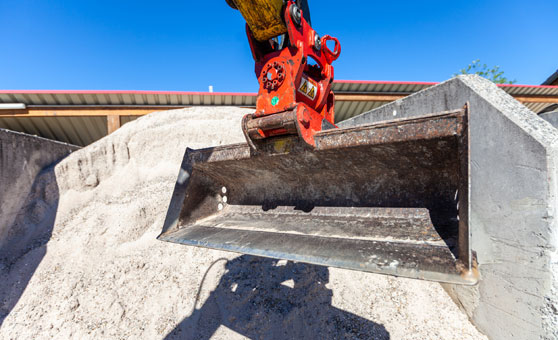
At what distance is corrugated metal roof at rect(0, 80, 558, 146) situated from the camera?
6402mm

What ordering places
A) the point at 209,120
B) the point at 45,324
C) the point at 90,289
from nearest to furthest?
the point at 45,324, the point at 90,289, the point at 209,120

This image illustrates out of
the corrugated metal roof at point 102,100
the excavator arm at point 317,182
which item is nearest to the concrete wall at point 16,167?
the corrugated metal roof at point 102,100

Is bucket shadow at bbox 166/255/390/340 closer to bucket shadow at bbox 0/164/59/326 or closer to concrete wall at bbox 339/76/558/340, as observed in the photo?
concrete wall at bbox 339/76/558/340

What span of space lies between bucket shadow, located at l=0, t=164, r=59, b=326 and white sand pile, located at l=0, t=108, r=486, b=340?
2cm

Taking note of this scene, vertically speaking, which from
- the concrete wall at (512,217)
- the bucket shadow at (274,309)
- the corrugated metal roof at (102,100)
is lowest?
the bucket shadow at (274,309)

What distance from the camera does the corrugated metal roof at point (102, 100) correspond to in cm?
640

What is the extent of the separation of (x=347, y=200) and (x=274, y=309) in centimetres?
173

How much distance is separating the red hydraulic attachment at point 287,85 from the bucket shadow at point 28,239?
13.9 ft

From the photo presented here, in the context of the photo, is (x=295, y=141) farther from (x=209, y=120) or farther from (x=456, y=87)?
(x=209, y=120)

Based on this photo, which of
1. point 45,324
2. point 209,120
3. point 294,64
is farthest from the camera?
point 209,120

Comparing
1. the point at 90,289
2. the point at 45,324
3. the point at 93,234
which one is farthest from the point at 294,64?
the point at 93,234

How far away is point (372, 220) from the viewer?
1622 millimetres

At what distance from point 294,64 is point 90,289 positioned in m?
3.86

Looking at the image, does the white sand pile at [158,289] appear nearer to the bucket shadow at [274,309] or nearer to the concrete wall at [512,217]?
the bucket shadow at [274,309]
